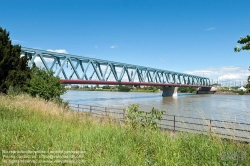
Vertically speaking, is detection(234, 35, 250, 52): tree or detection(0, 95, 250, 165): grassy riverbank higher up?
detection(234, 35, 250, 52): tree

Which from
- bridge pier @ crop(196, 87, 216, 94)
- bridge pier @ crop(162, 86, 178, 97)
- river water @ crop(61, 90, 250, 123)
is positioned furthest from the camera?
bridge pier @ crop(196, 87, 216, 94)

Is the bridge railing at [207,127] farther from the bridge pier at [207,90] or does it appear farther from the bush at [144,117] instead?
the bridge pier at [207,90]

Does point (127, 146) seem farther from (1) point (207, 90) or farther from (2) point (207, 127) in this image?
(1) point (207, 90)

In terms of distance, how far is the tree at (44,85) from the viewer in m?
17.6

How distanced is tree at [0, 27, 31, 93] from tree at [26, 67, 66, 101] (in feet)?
2.98

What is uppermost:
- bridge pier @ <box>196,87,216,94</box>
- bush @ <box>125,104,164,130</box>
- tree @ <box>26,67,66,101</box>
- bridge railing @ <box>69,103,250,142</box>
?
tree @ <box>26,67,66,101</box>

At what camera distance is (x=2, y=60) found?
54.6ft

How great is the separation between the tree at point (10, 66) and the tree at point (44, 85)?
2.98 feet

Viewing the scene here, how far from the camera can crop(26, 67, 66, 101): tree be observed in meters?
17.6

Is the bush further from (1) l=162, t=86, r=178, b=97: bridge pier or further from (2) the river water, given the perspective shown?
(1) l=162, t=86, r=178, b=97: bridge pier

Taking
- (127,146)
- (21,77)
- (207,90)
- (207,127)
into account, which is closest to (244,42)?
(127,146)

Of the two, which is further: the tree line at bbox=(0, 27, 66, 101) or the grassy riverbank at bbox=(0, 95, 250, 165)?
the tree line at bbox=(0, 27, 66, 101)

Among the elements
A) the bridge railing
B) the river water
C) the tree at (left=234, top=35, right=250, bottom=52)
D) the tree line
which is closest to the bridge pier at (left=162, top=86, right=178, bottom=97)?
the river water

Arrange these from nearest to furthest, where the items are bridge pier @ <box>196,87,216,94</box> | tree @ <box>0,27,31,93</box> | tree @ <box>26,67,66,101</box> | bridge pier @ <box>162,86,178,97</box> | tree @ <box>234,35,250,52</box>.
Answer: tree @ <box>234,35,250,52</box> < tree @ <box>0,27,31,93</box> < tree @ <box>26,67,66,101</box> < bridge pier @ <box>162,86,178,97</box> < bridge pier @ <box>196,87,216,94</box>
